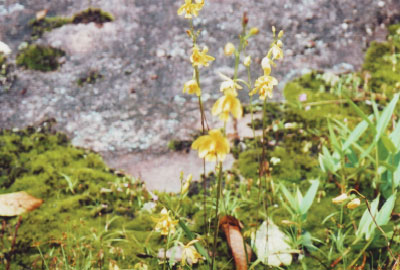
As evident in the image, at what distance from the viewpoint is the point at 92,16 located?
3598 mm

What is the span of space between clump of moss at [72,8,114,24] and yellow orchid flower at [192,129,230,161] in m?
2.74

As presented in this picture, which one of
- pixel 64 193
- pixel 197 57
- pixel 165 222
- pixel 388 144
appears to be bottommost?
pixel 64 193

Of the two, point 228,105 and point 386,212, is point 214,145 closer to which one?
point 228,105

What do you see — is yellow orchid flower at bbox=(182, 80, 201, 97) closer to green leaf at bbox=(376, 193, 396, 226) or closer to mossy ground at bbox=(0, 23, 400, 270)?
mossy ground at bbox=(0, 23, 400, 270)

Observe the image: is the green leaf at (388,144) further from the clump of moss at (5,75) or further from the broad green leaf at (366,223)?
the clump of moss at (5,75)

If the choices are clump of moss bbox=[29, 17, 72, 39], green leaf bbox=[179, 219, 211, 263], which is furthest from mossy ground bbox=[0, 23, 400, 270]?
clump of moss bbox=[29, 17, 72, 39]

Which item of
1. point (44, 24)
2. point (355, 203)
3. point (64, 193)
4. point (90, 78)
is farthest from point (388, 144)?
point (44, 24)

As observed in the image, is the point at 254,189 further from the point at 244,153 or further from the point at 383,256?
the point at 383,256

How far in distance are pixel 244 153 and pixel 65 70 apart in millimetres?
1696

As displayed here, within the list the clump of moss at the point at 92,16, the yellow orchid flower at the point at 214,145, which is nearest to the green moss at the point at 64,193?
the yellow orchid flower at the point at 214,145

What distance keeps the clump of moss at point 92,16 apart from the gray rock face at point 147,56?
0.19 ft

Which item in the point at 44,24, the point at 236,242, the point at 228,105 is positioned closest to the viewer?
the point at 228,105

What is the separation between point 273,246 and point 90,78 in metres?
2.06

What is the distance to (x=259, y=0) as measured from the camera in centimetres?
371
